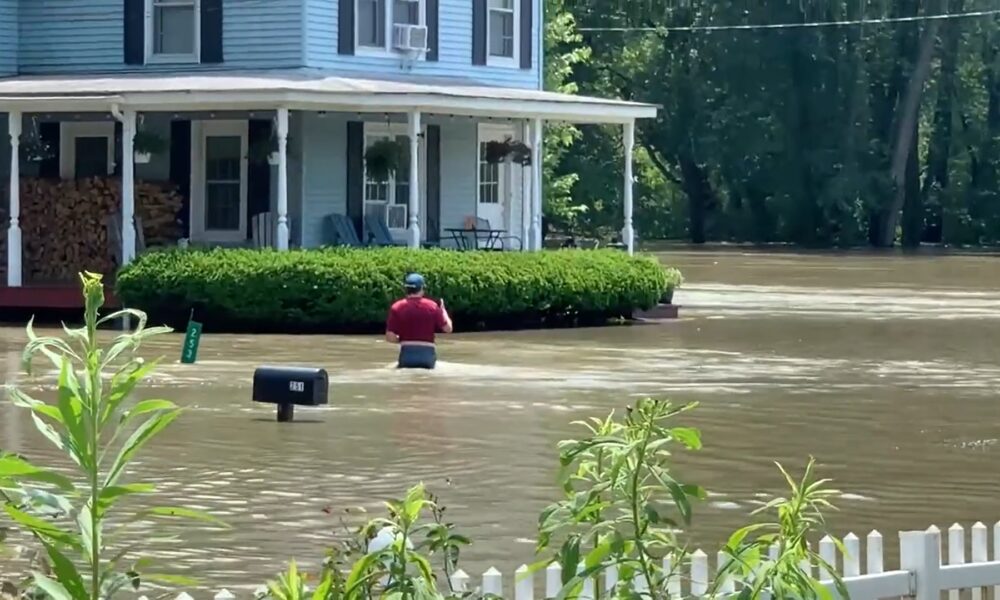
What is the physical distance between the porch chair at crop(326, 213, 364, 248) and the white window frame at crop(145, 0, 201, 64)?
368 cm

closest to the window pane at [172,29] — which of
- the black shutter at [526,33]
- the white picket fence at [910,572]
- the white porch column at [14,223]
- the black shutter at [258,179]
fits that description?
the black shutter at [258,179]

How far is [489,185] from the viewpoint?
37688mm

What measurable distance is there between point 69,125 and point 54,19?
2.43 metres

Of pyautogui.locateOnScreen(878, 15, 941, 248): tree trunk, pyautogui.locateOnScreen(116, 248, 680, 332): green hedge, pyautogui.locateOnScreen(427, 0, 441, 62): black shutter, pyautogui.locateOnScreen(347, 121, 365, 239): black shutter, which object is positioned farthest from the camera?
pyautogui.locateOnScreen(878, 15, 941, 248): tree trunk

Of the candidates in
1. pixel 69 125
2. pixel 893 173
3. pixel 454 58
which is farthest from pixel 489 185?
pixel 893 173

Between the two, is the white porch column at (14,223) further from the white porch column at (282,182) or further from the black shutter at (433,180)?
the black shutter at (433,180)

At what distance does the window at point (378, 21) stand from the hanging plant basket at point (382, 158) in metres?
1.78

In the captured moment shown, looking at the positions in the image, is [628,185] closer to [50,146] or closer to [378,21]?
[378,21]

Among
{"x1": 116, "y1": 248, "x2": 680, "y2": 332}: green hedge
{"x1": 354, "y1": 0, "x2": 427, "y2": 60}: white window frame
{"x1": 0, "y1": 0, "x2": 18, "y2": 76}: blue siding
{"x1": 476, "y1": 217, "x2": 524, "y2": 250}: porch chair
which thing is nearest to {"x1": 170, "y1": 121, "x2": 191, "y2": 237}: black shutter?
{"x1": 354, "y1": 0, "x2": 427, "y2": 60}: white window frame

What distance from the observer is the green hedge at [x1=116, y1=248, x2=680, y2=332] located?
28031mm

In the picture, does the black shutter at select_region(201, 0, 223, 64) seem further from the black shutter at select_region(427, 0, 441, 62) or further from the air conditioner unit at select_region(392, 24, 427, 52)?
the black shutter at select_region(427, 0, 441, 62)

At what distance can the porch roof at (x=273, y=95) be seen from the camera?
97.9 feet

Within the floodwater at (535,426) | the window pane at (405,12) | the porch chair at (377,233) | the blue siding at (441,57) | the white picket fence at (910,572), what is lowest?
the floodwater at (535,426)

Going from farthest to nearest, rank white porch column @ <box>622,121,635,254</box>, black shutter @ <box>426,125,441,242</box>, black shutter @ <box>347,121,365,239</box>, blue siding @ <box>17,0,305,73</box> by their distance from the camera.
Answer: black shutter @ <box>426,125,441,242</box>, white porch column @ <box>622,121,635,254</box>, black shutter @ <box>347,121,365,239</box>, blue siding @ <box>17,0,305,73</box>
